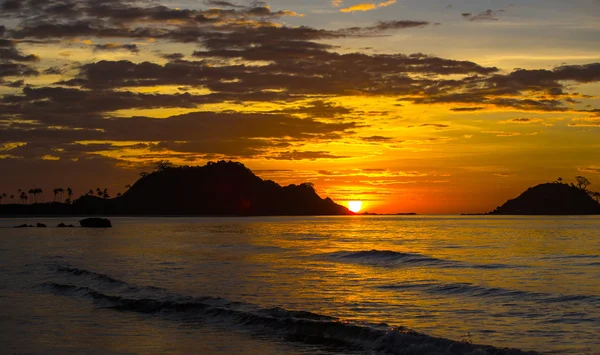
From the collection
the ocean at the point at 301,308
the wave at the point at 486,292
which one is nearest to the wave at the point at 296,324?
the ocean at the point at 301,308

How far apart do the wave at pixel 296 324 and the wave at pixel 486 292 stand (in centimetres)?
909

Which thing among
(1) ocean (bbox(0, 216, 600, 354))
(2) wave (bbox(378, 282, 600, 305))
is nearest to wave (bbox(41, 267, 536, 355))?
(1) ocean (bbox(0, 216, 600, 354))

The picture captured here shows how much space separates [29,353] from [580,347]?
52.0 ft

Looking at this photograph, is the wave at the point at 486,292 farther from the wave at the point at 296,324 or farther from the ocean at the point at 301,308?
the wave at the point at 296,324

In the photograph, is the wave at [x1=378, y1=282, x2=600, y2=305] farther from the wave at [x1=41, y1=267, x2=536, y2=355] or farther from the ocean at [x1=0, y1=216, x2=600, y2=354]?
the wave at [x1=41, y1=267, x2=536, y2=355]

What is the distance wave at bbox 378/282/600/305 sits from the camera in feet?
86.5

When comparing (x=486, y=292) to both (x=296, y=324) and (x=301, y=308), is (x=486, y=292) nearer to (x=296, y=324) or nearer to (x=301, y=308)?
(x=301, y=308)

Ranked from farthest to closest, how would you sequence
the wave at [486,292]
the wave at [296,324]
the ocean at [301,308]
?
the wave at [486,292] → the ocean at [301,308] → the wave at [296,324]

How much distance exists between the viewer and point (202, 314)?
2445cm

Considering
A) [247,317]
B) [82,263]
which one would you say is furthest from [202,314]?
[82,263]

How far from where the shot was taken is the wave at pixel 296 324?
18172 millimetres

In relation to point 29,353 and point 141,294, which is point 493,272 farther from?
point 29,353

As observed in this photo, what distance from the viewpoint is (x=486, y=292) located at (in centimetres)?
2894

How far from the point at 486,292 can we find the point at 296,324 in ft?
37.7
